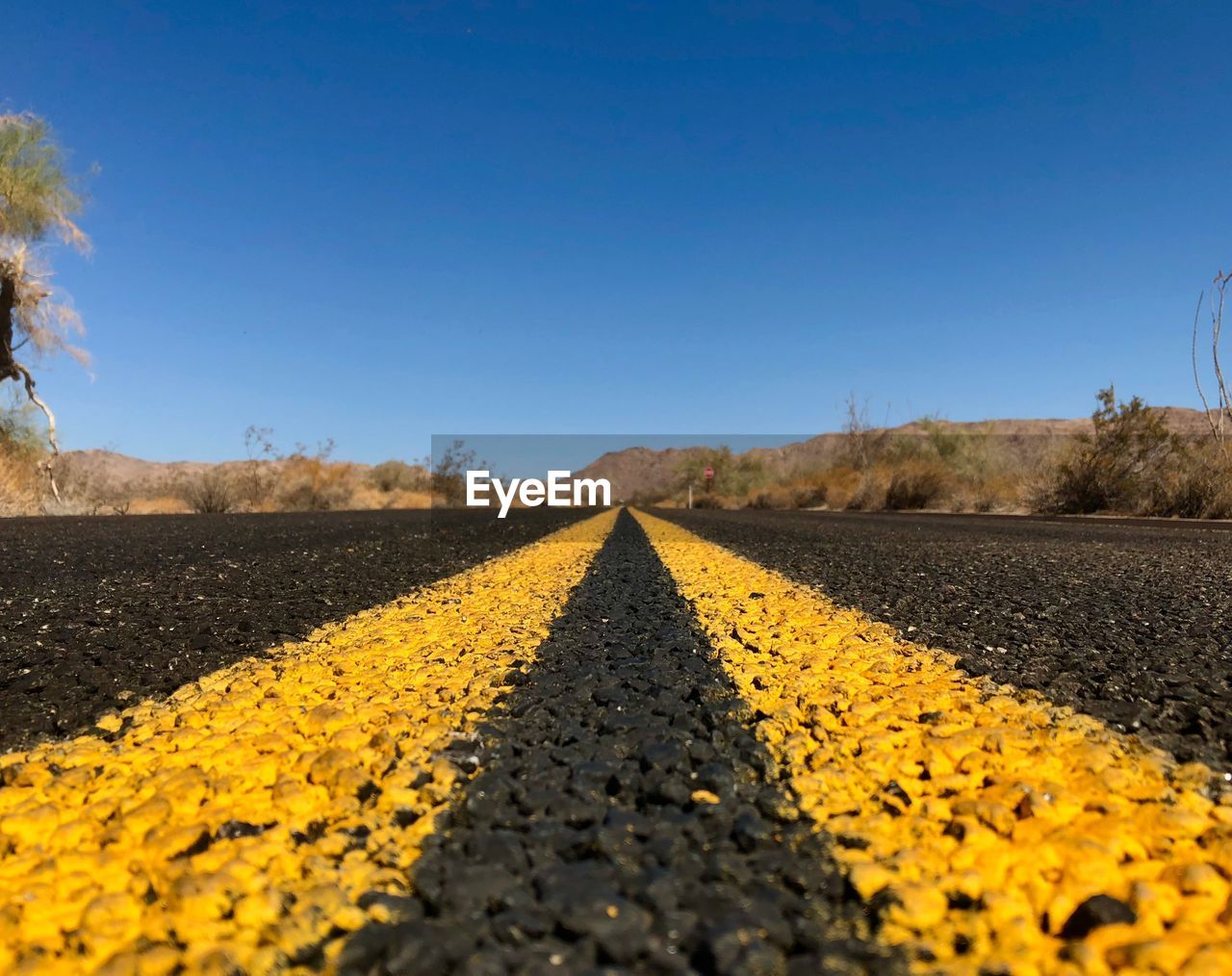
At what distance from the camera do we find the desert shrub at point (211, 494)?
17328 mm

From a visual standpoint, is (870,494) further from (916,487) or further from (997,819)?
(997,819)

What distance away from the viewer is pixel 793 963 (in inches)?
25.2

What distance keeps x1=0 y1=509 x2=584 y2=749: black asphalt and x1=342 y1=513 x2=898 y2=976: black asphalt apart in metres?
0.93

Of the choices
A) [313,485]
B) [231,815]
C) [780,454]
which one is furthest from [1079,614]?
[780,454]

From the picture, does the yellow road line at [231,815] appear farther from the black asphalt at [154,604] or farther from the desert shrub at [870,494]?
the desert shrub at [870,494]

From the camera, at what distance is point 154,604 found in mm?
2621

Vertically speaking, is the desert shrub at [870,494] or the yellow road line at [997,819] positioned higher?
the desert shrub at [870,494]

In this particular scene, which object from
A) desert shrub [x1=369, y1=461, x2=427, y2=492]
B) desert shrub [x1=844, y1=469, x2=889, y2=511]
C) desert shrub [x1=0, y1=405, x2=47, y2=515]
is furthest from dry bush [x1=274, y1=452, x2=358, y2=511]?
desert shrub [x1=844, y1=469, x2=889, y2=511]

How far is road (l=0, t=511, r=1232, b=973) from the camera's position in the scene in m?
0.68

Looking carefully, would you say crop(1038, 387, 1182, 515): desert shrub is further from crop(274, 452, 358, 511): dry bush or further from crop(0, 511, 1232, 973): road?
crop(274, 452, 358, 511): dry bush

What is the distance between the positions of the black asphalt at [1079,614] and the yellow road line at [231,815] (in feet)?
4.00

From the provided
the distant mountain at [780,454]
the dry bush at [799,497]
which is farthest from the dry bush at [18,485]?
the distant mountain at [780,454]

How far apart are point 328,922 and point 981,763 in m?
0.92

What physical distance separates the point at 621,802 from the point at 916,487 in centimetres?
1936
